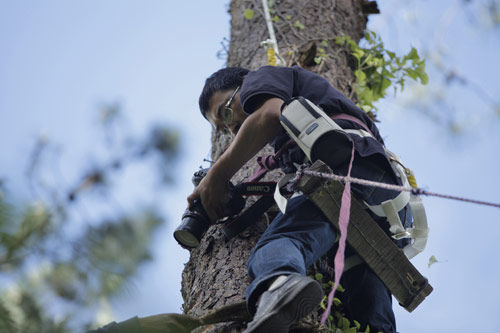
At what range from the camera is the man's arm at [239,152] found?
2.09m

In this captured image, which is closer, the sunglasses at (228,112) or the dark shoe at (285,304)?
the dark shoe at (285,304)

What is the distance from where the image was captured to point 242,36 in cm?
359

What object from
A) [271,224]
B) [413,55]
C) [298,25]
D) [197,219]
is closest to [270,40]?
[298,25]

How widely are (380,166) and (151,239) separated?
917 millimetres

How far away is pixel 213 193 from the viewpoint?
2.21 meters

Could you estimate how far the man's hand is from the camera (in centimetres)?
220

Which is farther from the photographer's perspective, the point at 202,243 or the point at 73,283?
the point at 202,243

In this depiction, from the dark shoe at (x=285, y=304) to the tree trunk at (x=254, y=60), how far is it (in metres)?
0.28

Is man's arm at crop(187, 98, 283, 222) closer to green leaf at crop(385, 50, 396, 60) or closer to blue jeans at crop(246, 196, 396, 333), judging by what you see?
blue jeans at crop(246, 196, 396, 333)

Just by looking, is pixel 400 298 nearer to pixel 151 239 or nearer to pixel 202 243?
pixel 202 243

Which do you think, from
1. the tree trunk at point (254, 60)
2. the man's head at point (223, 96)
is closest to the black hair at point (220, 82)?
the man's head at point (223, 96)

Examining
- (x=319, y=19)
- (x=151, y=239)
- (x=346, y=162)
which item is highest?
(x=319, y=19)

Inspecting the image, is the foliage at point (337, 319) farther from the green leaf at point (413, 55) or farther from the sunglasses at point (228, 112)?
the green leaf at point (413, 55)

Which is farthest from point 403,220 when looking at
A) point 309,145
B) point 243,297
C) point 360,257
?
point 243,297
